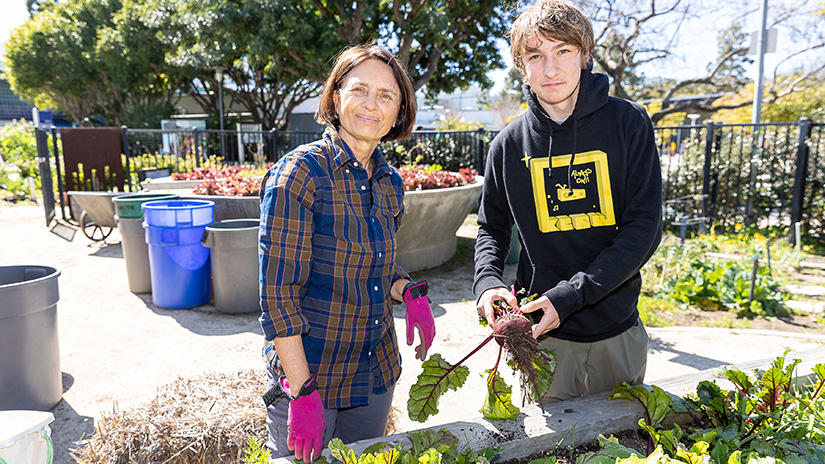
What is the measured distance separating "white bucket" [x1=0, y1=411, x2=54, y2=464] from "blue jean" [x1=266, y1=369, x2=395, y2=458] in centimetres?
62

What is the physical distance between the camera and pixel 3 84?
6253 centimetres

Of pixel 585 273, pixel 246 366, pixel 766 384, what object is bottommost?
pixel 246 366

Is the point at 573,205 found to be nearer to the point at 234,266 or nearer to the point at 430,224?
the point at 234,266

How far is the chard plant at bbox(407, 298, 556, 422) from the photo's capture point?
164cm

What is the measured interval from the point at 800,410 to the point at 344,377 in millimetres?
1475

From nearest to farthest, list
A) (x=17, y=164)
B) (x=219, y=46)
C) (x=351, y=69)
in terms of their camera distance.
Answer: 1. (x=351, y=69)
2. (x=17, y=164)
3. (x=219, y=46)

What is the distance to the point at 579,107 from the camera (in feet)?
5.98

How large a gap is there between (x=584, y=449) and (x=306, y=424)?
913 millimetres

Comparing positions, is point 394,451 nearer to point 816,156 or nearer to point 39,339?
point 39,339

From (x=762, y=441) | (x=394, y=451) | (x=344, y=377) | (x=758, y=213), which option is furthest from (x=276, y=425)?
(x=758, y=213)

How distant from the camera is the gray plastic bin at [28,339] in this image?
3.06 m

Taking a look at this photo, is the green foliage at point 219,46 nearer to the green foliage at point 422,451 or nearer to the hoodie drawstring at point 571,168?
the hoodie drawstring at point 571,168

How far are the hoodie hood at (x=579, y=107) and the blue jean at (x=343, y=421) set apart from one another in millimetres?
1022

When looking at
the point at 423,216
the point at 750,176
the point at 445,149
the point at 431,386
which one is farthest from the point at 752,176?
the point at 431,386
